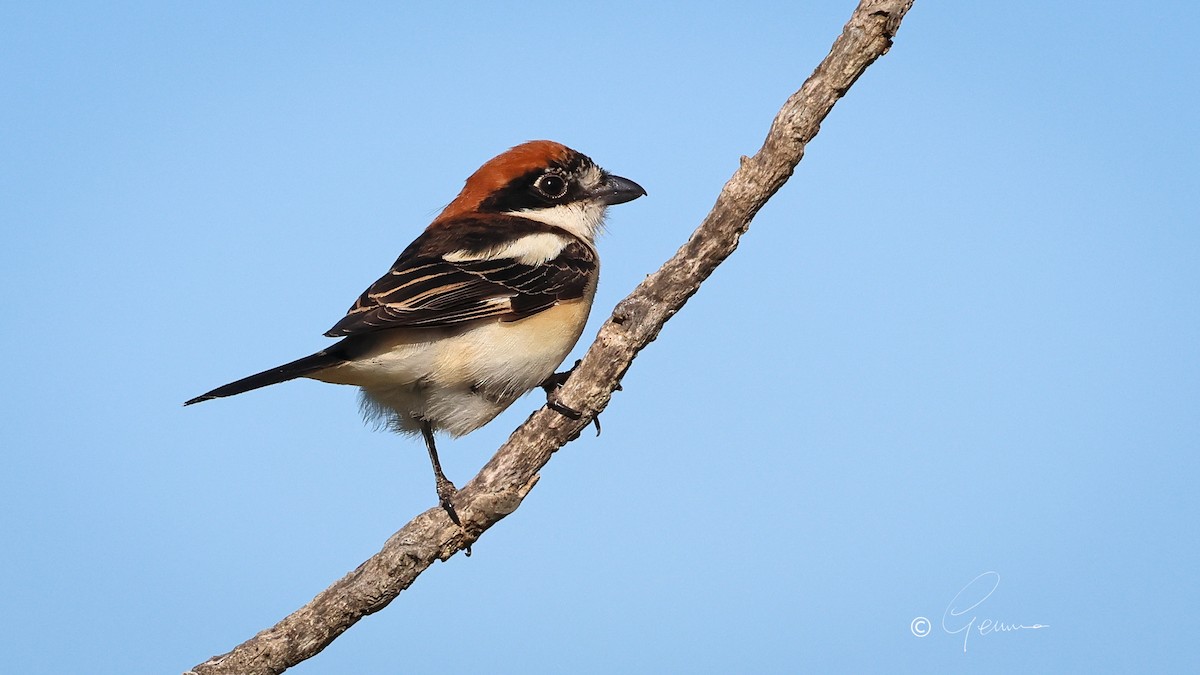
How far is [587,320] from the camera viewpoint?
5.68m

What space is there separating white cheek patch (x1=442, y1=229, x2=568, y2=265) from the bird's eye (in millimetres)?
587

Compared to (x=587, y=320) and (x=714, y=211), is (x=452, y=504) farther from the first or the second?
(x=714, y=211)

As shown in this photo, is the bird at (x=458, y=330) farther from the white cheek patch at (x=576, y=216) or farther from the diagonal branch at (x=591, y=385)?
the white cheek patch at (x=576, y=216)

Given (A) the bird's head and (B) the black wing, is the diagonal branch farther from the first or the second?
(A) the bird's head

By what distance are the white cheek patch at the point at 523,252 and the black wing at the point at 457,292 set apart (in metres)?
0.03

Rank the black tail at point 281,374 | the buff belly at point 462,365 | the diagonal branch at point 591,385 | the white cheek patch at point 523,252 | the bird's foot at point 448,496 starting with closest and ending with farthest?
the diagonal branch at point 591,385, the black tail at point 281,374, the bird's foot at point 448,496, the buff belly at point 462,365, the white cheek patch at point 523,252

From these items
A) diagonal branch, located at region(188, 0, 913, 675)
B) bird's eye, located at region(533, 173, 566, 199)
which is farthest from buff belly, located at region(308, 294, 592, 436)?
bird's eye, located at region(533, 173, 566, 199)

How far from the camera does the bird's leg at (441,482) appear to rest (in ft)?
16.5

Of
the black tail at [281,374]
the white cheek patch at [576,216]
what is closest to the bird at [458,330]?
the black tail at [281,374]

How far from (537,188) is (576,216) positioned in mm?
286

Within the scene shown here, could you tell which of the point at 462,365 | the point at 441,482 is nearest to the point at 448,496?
the point at 441,482

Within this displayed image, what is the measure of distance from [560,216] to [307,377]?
198cm

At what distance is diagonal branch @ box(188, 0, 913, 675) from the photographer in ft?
13.7

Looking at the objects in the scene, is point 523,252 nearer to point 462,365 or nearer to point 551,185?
point 462,365
